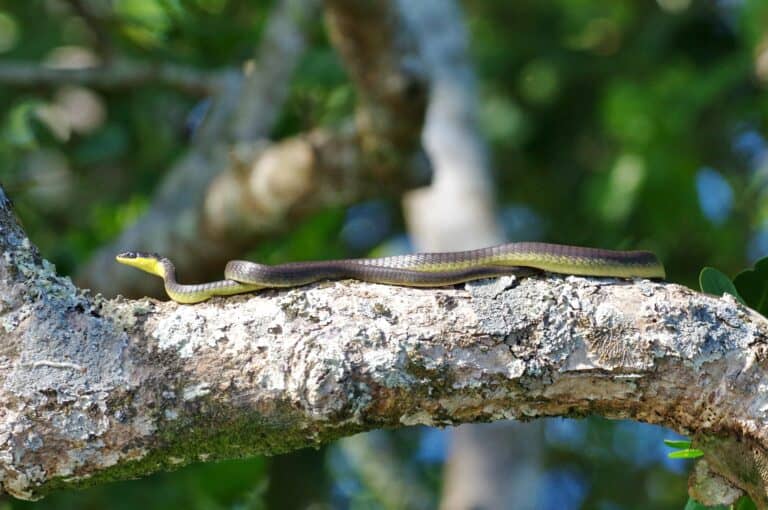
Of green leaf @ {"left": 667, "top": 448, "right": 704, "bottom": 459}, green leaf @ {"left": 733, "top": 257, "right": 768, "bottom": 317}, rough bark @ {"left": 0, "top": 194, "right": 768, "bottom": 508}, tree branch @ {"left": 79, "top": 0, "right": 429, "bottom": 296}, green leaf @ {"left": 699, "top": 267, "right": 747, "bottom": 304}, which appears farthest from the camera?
tree branch @ {"left": 79, "top": 0, "right": 429, "bottom": 296}

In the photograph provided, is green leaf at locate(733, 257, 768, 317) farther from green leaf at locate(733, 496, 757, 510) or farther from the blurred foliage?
the blurred foliage

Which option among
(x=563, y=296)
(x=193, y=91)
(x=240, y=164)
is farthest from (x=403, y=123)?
(x=563, y=296)

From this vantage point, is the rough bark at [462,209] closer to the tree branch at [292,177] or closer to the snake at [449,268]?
the tree branch at [292,177]

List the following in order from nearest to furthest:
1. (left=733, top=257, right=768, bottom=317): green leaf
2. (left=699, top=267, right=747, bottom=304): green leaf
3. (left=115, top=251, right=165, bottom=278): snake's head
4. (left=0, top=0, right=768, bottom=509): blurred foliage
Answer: (left=699, top=267, right=747, bottom=304): green leaf
(left=733, top=257, right=768, bottom=317): green leaf
(left=115, top=251, right=165, bottom=278): snake's head
(left=0, top=0, right=768, bottom=509): blurred foliage

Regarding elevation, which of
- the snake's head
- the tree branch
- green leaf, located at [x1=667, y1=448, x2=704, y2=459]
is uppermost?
the tree branch

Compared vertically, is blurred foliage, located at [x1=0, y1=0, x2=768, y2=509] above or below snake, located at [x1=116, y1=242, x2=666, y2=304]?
above

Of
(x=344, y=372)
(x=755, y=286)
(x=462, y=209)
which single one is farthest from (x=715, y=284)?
(x=462, y=209)

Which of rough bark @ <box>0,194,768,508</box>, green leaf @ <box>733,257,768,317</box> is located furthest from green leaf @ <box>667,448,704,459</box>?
Answer: green leaf @ <box>733,257,768,317</box>
